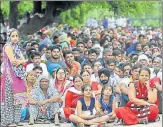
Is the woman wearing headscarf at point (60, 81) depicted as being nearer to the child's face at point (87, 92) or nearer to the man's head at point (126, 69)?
the child's face at point (87, 92)

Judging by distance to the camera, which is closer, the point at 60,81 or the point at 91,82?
the point at 91,82

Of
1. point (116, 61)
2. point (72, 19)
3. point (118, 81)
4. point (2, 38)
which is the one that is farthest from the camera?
point (72, 19)

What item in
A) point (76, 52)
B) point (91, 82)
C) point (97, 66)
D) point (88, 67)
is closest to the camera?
point (91, 82)

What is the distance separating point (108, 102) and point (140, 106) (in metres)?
0.39

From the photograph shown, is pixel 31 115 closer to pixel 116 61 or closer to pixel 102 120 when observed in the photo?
pixel 102 120

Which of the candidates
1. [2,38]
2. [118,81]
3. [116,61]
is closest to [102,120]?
[118,81]

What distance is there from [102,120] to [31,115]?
0.87 metres

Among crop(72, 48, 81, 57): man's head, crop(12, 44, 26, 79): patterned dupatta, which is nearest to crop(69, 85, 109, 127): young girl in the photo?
crop(12, 44, 26, 79): patterned dupatta

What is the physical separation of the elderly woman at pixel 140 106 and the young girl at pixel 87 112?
260 mm

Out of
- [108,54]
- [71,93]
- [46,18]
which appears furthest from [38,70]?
[46,18]

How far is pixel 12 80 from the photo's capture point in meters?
A: 5.37

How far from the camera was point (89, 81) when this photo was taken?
5.75 meters

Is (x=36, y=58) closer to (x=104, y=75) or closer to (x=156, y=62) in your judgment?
(x=104, y=75)

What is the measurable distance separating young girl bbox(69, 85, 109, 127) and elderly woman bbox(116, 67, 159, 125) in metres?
0.26
